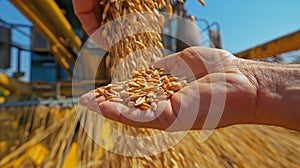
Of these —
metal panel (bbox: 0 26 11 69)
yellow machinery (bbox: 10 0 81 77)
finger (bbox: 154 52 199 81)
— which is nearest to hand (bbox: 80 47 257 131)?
finger (bbox: 154 52 199 81)

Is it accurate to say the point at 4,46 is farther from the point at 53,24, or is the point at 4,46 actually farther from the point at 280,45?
the point at 280,45

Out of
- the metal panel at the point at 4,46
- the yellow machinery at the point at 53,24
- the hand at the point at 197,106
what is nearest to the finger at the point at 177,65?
the hand at the point at 197,106

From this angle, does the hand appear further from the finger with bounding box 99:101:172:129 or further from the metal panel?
the metal panel

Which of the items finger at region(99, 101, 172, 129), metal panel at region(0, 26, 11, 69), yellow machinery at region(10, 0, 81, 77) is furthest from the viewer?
metal panel at region(0, 26, 11, 69)

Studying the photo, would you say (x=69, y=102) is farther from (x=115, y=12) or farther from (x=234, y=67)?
(x=234, y=67)

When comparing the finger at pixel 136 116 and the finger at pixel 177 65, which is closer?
the finger at pixel 136 116

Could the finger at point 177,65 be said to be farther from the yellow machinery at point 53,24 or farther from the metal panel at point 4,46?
the metal panel at point 4,46

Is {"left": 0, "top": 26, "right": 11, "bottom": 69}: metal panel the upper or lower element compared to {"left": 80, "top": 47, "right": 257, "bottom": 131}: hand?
upper

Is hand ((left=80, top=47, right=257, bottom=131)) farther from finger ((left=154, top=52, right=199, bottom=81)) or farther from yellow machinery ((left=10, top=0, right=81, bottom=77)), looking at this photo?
yellow machinery ((left=10, top=0, right=81, bottom=77))

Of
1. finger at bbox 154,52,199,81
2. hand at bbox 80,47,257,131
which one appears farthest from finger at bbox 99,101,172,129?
finger at bbox 154,52,199,81

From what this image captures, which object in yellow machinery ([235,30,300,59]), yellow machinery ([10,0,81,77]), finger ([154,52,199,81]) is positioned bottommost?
finger ([154,52,199,81])

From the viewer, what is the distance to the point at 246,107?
549 mm

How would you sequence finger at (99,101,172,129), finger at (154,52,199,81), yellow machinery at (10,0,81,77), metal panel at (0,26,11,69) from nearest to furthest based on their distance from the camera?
finger at (99,101,172,129) < finger at (154,52,199,81) < yellow machinery at (10,0,81,77) < metal panel at (0,26,11,69)

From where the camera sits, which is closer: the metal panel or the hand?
the hand
